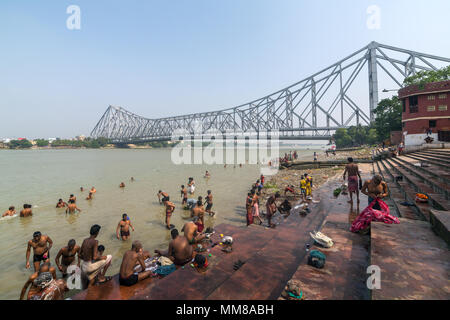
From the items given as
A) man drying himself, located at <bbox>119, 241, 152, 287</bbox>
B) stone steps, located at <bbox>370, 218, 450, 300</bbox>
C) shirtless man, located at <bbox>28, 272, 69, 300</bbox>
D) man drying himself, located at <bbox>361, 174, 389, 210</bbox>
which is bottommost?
shirtless man, located at <bbox>28, 272, 69, 300</bbox>

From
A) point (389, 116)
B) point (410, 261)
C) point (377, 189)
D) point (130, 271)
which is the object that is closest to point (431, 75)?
point (389, 116)

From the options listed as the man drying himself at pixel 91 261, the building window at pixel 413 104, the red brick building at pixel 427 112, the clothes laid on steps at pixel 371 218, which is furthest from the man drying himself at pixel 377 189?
the building window at pixel 413 104

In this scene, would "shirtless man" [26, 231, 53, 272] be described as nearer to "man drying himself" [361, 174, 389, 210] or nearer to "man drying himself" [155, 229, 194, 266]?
"man drying himself" [155, 229, 194, 266]

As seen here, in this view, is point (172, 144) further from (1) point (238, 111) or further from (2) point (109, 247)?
(2) point (109, 247)

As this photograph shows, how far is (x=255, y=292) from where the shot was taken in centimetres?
298

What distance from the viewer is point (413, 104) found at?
21.2 metres

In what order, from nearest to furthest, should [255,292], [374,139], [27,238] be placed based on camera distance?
1. [255,292]
2. [27,238]
3. [374,139]

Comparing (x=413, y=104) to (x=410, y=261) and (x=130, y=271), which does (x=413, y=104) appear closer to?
(x=410, y=261)

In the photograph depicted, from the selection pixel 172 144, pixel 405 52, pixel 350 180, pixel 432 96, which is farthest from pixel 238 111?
pixel 350 180

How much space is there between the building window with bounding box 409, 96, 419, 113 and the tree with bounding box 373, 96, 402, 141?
7837mm

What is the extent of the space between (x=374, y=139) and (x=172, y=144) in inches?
4228

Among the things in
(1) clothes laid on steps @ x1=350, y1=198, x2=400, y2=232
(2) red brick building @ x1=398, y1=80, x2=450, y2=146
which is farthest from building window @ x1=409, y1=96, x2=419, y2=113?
(1) clothes laid on steps @ x1=350, y1=198, x2=400, y2=232

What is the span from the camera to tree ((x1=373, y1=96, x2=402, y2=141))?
28469mm

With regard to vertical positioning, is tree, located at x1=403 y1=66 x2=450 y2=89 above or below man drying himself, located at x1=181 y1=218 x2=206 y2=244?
above
